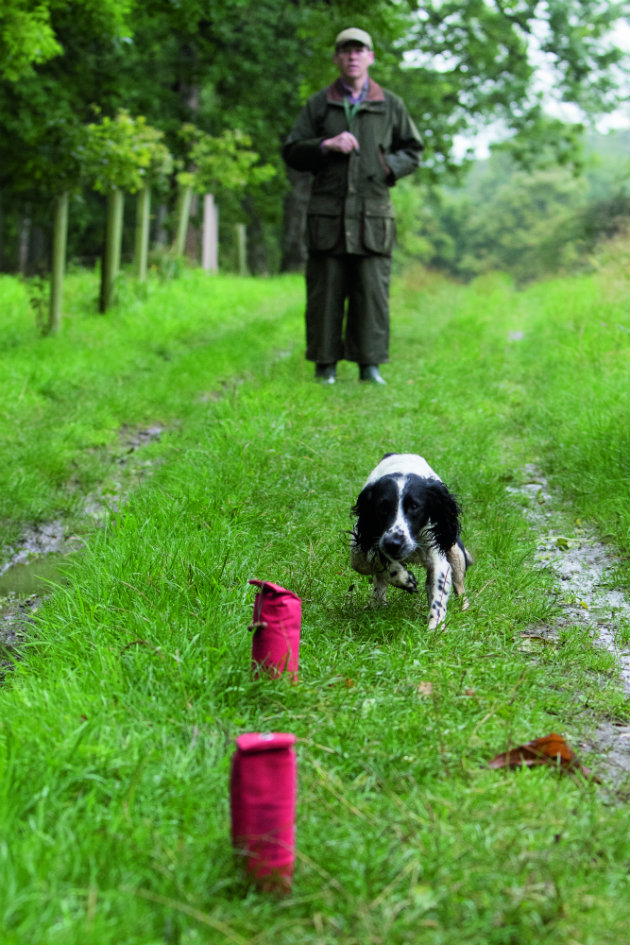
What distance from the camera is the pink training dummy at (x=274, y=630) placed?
2.67 m

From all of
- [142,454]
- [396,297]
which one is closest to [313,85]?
[396,297]

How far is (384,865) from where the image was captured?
1930mm

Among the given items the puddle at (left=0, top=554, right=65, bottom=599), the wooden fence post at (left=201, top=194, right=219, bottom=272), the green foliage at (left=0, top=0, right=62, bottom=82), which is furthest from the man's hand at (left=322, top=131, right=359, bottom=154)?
the wooden fence post at (left=201, top=194, right=219, bottom=272)

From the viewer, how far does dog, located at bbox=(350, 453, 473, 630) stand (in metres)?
3.24

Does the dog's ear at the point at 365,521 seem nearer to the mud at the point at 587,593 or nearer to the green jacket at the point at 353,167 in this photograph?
the mud at the point at 587,593

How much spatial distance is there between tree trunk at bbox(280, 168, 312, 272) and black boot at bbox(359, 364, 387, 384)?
462 inches

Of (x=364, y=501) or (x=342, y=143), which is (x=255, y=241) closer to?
(x=342, y=143)

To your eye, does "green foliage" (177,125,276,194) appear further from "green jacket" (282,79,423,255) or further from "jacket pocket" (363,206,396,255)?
"jacket pocket" (363,206,396,255)

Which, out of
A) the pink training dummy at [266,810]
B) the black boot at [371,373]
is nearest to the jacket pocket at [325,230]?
the black boot at [371,373]

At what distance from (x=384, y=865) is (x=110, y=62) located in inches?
785

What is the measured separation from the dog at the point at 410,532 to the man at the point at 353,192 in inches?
165

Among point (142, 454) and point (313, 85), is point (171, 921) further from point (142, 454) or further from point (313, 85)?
point (313, 85)

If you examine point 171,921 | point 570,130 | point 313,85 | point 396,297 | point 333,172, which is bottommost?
point 171,921

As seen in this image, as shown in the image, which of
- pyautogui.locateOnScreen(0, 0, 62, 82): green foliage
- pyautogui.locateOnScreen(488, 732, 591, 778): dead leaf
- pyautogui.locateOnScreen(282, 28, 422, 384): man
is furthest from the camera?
pyautogui.locateOnScreen(0, 0, 62, 82): green foliage
